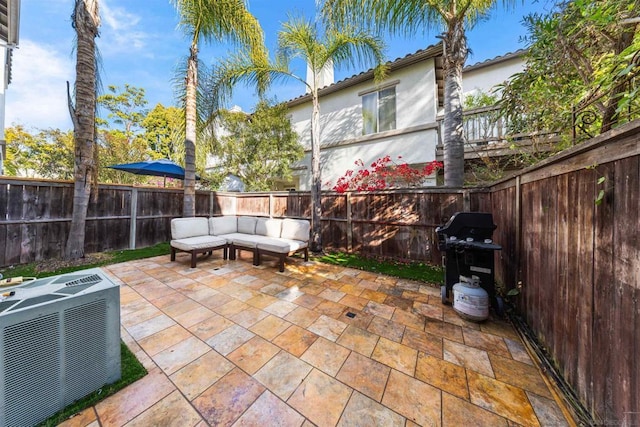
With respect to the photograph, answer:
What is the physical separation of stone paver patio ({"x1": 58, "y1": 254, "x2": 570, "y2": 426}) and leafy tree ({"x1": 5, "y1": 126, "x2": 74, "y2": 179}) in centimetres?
1432

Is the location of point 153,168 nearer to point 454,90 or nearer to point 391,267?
point 391,267

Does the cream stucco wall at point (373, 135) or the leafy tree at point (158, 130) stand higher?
the leafy tree at point (158, 130)

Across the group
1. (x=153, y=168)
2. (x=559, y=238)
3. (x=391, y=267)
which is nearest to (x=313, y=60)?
(x=391, y=267)

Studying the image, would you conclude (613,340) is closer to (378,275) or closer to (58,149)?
(378,275)

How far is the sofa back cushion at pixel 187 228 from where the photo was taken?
510cm

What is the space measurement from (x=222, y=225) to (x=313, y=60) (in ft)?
15.9

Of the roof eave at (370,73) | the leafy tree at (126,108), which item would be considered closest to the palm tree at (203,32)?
the roof eave at (370,73)

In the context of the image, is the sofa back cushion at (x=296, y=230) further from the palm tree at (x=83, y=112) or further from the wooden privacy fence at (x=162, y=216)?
the palm tree at (x=83, y=112)

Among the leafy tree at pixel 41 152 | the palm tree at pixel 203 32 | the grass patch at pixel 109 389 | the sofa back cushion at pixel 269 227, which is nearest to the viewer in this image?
the grass patch at pixel 109 389

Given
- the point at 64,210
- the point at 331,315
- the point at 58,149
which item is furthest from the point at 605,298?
the point at 58,149

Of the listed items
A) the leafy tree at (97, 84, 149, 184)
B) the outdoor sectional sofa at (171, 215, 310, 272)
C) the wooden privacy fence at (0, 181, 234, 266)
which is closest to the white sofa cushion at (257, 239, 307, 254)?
the outdoor sectional sofa at (171, 215, 310, 272)

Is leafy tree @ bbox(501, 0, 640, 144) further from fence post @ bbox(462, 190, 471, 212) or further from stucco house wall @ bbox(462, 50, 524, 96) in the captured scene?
stucco house wall @ bbox(462, 50, 524, 96)

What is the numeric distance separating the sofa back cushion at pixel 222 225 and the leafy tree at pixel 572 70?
6347mm

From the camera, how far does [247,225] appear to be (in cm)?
621
